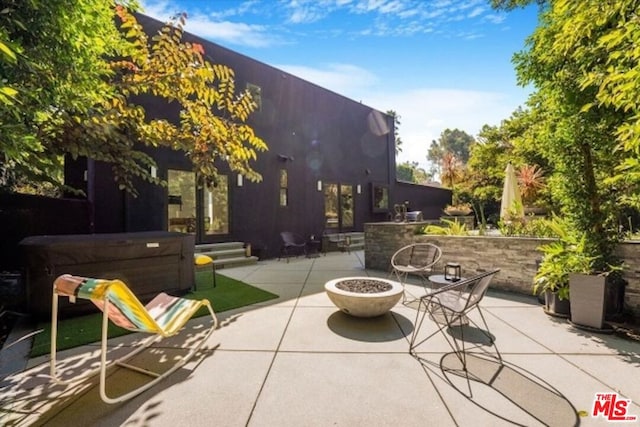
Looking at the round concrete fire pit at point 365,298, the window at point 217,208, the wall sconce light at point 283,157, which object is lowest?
the round concrete fire pit at point 365,298

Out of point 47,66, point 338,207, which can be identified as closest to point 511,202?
point 338,207

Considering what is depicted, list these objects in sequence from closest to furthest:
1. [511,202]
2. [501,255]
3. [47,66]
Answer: [47,66] → [501,255] → [511,202]

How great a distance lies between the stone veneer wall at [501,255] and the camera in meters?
3.72

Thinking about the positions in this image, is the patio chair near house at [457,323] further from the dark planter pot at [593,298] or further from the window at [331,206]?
the window at [331,206]

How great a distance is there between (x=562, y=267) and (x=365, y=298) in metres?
2.56

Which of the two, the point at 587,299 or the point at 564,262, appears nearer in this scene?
the point at 587,299

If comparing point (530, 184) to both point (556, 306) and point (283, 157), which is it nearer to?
point (556, 306)

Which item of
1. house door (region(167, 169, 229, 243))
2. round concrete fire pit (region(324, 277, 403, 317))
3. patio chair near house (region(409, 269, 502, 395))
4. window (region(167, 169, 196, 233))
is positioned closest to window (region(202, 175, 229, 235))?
house door (region(167, 169, 229, 243))

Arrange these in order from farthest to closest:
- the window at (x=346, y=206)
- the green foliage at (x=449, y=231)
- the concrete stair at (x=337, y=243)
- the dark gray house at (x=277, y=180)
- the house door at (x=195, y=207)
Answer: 1. the window at (x=346, y=206)
2. the concrete stair at (x=337, y=243)
3. the house door at (x=195, y=207)
4. the dark gray house at (x=277, y=180)
5. the green foliage at (x=449, y=231)

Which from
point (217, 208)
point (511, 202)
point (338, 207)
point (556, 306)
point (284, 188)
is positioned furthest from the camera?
point (338, 207)

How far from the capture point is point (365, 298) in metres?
3.51

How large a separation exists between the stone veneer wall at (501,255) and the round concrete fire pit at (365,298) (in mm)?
2424

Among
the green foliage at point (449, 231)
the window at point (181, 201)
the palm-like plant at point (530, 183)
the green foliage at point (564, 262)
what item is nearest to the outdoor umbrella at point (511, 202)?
the green foliage at point (449, 231)

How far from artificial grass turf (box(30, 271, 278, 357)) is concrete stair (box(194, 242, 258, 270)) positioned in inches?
31.5
